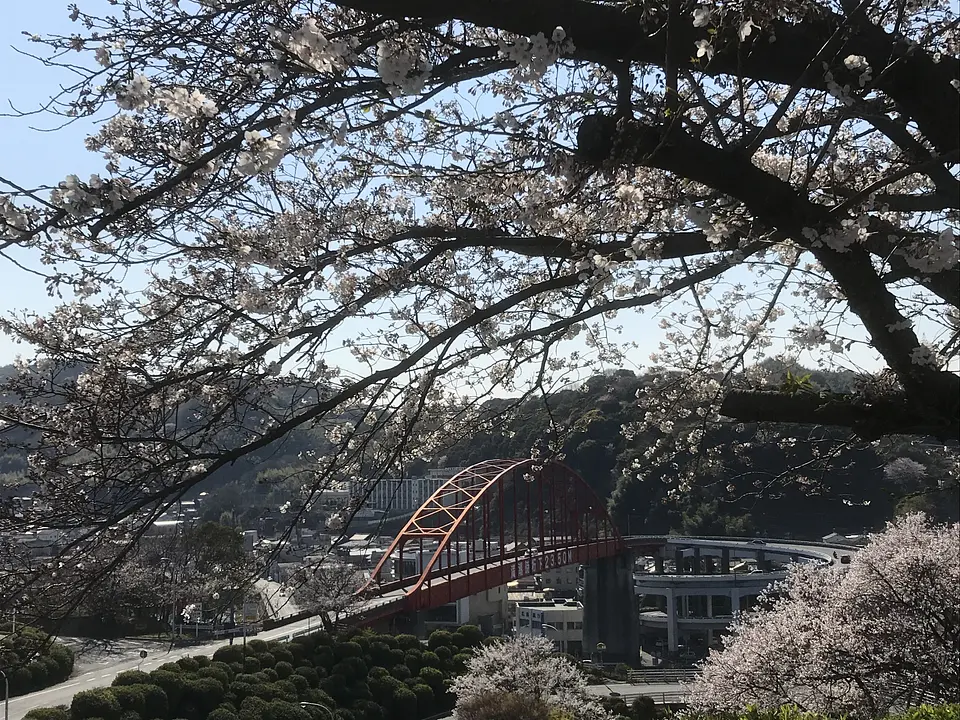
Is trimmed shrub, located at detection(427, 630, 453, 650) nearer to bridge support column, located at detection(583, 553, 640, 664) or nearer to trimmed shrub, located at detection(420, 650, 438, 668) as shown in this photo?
trimmed shrub, located at detection(420, 650, 438, 668)

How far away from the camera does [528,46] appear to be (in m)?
2.49

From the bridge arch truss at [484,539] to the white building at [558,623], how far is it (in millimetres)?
3060

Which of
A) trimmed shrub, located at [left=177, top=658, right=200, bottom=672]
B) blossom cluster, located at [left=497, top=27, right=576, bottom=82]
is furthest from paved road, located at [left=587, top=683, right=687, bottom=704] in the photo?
blossom cluster, located at [left=497, top=27, right=576, bottom=82]

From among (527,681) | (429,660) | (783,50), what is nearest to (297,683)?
(429,660)

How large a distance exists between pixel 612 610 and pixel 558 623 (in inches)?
109

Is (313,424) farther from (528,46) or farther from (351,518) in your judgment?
A: (528,46)

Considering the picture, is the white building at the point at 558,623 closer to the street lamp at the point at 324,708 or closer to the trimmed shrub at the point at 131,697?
the street lamp at the point at 324,708

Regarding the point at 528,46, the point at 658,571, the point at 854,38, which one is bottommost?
the point at 658,571

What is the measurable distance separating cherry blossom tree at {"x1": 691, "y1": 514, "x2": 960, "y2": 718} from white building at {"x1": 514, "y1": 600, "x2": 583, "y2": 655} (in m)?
23.4

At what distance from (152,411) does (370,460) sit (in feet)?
4.37

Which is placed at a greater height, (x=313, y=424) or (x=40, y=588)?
(x=313, y=424)

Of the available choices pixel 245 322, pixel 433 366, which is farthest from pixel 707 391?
pixel 245 322

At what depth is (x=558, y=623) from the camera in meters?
37.4

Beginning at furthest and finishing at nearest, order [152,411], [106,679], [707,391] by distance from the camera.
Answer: [106,679]
[707,391]
[152,411]
